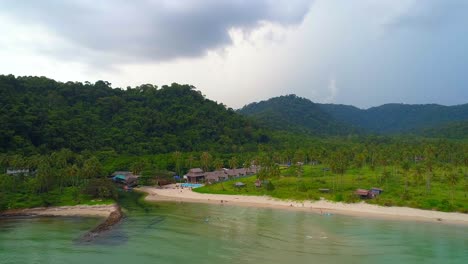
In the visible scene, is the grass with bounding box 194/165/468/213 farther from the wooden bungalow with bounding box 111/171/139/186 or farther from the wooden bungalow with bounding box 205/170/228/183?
the wooden bungalow with bounding box 111/171/139/186

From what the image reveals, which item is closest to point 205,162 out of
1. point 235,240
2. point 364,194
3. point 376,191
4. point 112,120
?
point 364,194

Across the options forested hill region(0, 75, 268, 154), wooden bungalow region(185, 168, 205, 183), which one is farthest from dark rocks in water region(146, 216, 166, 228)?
forested hill region(0, 75, 268, 154)

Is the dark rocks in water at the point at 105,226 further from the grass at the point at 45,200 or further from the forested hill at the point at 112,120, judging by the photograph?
the forested hill at the point at 112,120

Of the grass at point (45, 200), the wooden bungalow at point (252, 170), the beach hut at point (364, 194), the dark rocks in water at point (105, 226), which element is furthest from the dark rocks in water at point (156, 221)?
the wooden bungalow at point (252, 170)

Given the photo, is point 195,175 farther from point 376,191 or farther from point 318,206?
point 376,191

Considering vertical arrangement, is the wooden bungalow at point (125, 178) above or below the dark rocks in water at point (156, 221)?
above

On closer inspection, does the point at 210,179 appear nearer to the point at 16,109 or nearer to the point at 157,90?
the point at 16,109
